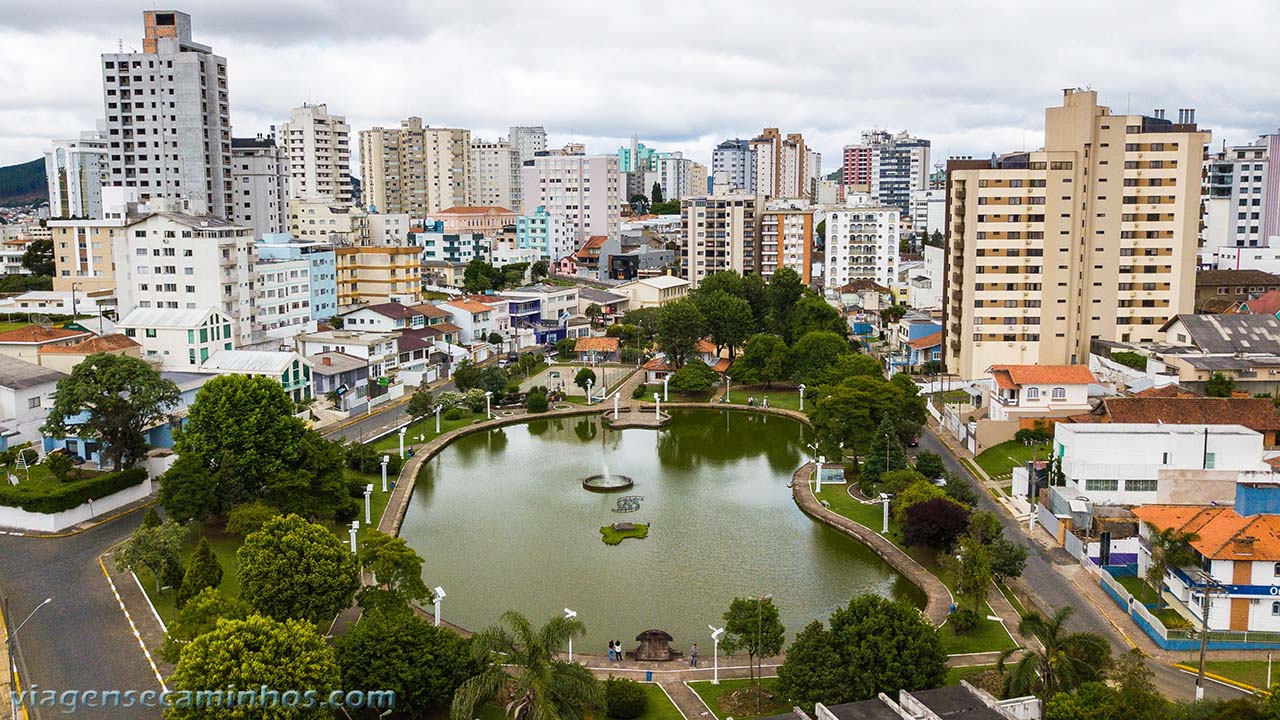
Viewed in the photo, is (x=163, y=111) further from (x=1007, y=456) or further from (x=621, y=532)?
(x=1007, y=456)

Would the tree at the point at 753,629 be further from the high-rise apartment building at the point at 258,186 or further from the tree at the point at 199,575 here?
the high-rise apartment building at the point at 258,186

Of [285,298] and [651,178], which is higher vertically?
[651,178]

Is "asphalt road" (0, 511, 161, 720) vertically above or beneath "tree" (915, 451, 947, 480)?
beneath

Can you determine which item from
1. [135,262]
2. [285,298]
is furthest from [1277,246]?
[135,262]

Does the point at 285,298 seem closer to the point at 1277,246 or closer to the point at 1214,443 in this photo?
the point at 1214,443

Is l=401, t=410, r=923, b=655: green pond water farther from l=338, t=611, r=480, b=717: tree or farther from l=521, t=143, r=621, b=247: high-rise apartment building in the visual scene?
l=521, t=143, r=621, b=247: high-rise apartment building

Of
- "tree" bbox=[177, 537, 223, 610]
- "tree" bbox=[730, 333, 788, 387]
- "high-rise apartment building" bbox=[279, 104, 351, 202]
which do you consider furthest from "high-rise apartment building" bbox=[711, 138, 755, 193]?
"tree" bbox=[177, 537, 223, 610]
